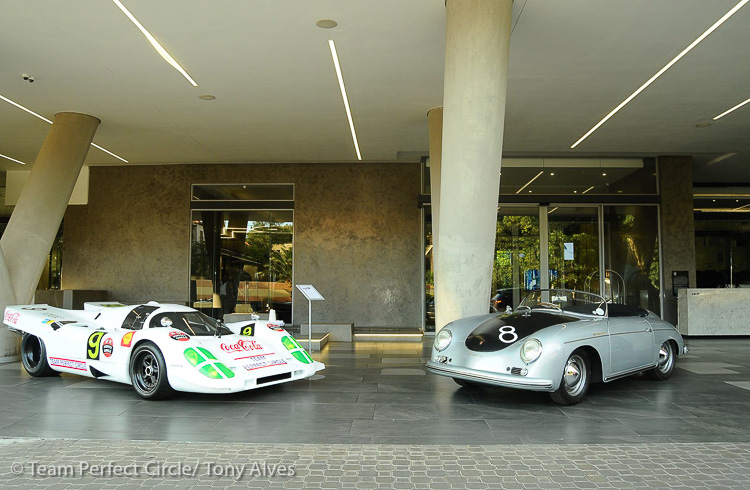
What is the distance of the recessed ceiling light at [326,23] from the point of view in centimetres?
721

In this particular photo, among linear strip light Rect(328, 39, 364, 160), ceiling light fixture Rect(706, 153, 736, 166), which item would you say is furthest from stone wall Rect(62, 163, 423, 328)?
ceiling light fixture Rect(706, 153, 736, 166)

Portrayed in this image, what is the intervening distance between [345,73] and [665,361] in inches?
245

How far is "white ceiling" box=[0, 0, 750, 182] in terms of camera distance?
7066mm

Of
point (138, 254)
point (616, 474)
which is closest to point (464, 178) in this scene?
point (616, 474)

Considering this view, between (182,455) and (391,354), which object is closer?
(182,455)

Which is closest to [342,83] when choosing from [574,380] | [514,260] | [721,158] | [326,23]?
[326,23]

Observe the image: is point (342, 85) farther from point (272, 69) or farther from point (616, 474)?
point (616, 474)

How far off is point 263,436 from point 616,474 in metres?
2.75

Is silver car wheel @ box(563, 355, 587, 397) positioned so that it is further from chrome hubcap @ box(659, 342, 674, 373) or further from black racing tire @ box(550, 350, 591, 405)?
chrome hubcap @ box(659, 342, 674, 373)

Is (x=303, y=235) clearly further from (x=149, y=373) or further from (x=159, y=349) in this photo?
(x=159, y=349)

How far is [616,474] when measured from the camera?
12.8ft

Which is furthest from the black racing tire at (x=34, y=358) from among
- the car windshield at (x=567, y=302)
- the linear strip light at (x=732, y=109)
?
the linear strip light at (x=732, y=109)

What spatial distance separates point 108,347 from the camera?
21.9ft

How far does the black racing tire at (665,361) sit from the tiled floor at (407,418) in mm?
168
